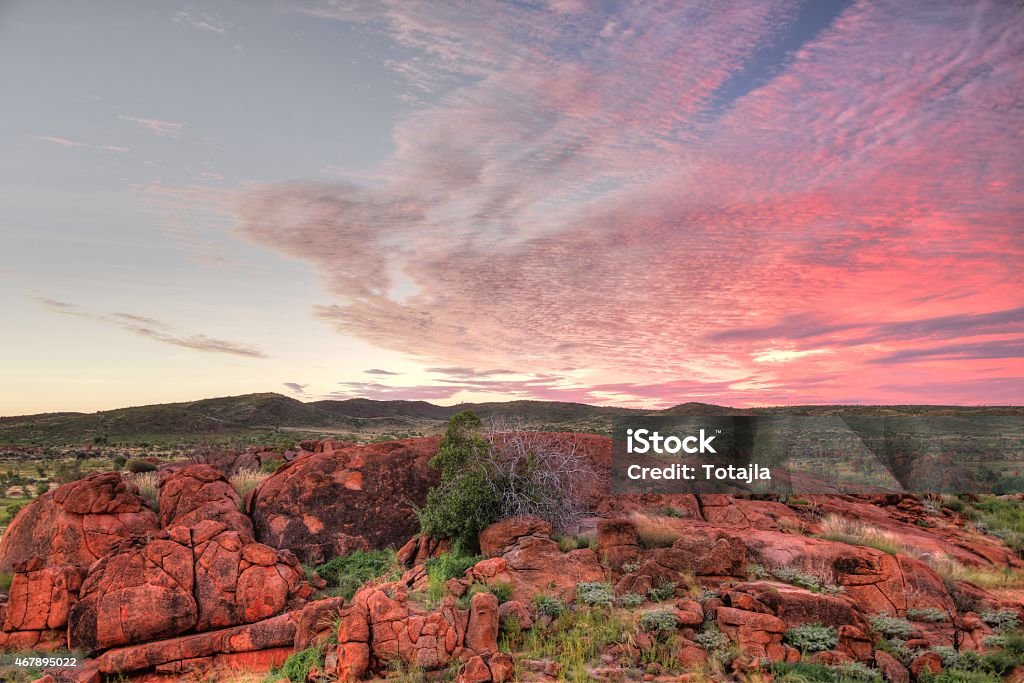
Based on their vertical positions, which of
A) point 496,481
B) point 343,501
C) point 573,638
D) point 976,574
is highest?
point 496,481

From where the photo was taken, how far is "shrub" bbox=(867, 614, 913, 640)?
11.2m

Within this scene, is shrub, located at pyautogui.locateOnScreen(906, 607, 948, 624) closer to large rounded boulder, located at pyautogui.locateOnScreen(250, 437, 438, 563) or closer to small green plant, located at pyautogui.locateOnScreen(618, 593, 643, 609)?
small green plant, located at pyautogui.locateOnScreen(618, 593, 643, 609)

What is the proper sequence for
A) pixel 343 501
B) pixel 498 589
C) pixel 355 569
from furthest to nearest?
pixel 343 501 < pixel 355 569 < pixel 498 589

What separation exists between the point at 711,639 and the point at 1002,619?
598 cm

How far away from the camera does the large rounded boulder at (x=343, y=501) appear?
739 inches

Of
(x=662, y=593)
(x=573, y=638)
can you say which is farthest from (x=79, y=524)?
(x=662, y=593)

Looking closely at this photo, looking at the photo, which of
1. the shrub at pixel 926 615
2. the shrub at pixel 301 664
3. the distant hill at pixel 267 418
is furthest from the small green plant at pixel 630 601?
the distant hill at pixel 267 418

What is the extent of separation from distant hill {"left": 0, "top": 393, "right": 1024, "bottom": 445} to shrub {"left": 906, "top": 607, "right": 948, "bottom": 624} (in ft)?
159

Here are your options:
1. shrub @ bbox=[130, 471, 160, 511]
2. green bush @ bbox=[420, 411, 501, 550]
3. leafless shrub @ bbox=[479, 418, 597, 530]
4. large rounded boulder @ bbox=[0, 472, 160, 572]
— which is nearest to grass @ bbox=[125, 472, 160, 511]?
shrub @ bbox=[130, 471, 160, 511]

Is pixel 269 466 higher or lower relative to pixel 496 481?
lower

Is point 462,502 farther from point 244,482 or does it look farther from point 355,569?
point 244,482

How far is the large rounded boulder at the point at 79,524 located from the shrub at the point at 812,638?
1470 cm

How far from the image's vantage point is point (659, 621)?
1123 centimetres

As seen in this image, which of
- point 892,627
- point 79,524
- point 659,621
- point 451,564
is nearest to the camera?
point 659,621
